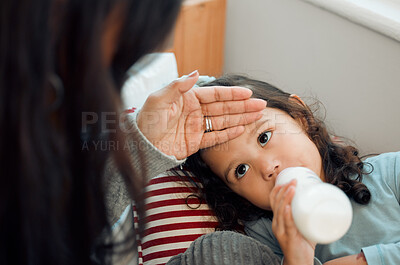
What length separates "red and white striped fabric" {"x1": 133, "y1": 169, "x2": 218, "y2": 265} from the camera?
1.15 m

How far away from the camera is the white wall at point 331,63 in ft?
4.54

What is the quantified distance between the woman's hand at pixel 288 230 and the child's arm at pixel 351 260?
0.34 ft

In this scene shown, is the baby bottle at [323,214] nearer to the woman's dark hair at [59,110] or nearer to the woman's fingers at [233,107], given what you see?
the woman's dark hair at [59,110]

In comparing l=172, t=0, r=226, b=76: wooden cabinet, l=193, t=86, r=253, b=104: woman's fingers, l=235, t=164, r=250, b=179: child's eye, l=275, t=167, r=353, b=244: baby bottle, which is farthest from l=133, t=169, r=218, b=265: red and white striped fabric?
l=172, t=0, r=226, b=76: wooden cabinet

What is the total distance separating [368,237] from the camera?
1065mm

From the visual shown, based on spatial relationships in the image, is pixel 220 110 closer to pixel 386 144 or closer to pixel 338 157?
pixel 338 157

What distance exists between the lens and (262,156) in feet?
3.59

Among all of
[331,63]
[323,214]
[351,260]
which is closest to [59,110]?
[323,214]

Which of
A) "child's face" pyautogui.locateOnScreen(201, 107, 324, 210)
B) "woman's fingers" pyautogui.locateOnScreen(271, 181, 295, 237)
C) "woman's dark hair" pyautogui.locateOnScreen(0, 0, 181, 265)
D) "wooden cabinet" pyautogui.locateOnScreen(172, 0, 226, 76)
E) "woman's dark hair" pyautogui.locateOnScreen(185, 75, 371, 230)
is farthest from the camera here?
"wooden cabinet" pyautogui.locateOnScreen(172, 0, 226, 76)

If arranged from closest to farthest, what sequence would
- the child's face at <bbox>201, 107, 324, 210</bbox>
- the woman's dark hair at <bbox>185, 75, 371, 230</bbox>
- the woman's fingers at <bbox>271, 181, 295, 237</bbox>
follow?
the woman's fingers at <bbox>271, 181, 295, 237</bbox>
the child's face at <bbox>201, 107, 324, 210</bbox>
the woman's dark hair at <bbox>185, 75, 371, 230</bbox>

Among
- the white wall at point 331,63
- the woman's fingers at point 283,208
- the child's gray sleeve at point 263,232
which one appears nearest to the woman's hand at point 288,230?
the woman's fingers at point 283,208

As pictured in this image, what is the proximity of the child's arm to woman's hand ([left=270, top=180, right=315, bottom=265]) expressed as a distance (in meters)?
0.10

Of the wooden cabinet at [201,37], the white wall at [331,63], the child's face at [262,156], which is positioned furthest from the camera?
the wooden cabinet at [201,37]

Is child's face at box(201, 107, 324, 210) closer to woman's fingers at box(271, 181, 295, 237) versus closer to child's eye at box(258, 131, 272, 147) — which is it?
child's eye at box(258, 131, 272, 147)
